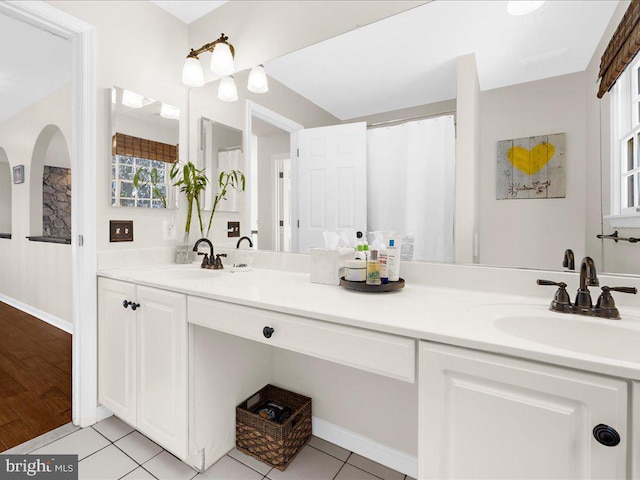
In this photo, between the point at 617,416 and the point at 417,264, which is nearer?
the point at 617,416

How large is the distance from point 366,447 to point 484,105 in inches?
61.0

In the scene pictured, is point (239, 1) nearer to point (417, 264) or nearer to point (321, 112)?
point (321, 112)

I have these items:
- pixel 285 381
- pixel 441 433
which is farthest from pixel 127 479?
pixel 441 433

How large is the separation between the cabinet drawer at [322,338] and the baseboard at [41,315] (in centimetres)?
285

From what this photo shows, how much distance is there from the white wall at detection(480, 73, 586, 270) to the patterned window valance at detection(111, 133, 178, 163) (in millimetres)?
1714

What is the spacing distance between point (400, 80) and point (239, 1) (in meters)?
1.18

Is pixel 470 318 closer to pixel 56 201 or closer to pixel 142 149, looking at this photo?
pixel 142 149

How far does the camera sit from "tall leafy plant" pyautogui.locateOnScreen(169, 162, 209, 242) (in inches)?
81.2

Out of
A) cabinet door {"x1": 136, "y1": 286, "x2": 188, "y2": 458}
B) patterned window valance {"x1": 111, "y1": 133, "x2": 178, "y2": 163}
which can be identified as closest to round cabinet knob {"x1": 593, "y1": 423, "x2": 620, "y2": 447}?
cabinet door {"x1": 136, "y1": 286, "x2": 188, "y2": 458}

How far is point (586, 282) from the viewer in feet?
3.30

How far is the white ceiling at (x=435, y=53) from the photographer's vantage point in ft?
3.79

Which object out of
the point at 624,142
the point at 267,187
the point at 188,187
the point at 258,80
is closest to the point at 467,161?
the point at 624,142

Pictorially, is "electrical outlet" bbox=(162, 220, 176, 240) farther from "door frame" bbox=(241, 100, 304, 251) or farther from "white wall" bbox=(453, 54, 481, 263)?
"white wall" bbox=(453, 54, 481, 263)

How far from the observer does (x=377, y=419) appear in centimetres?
152
